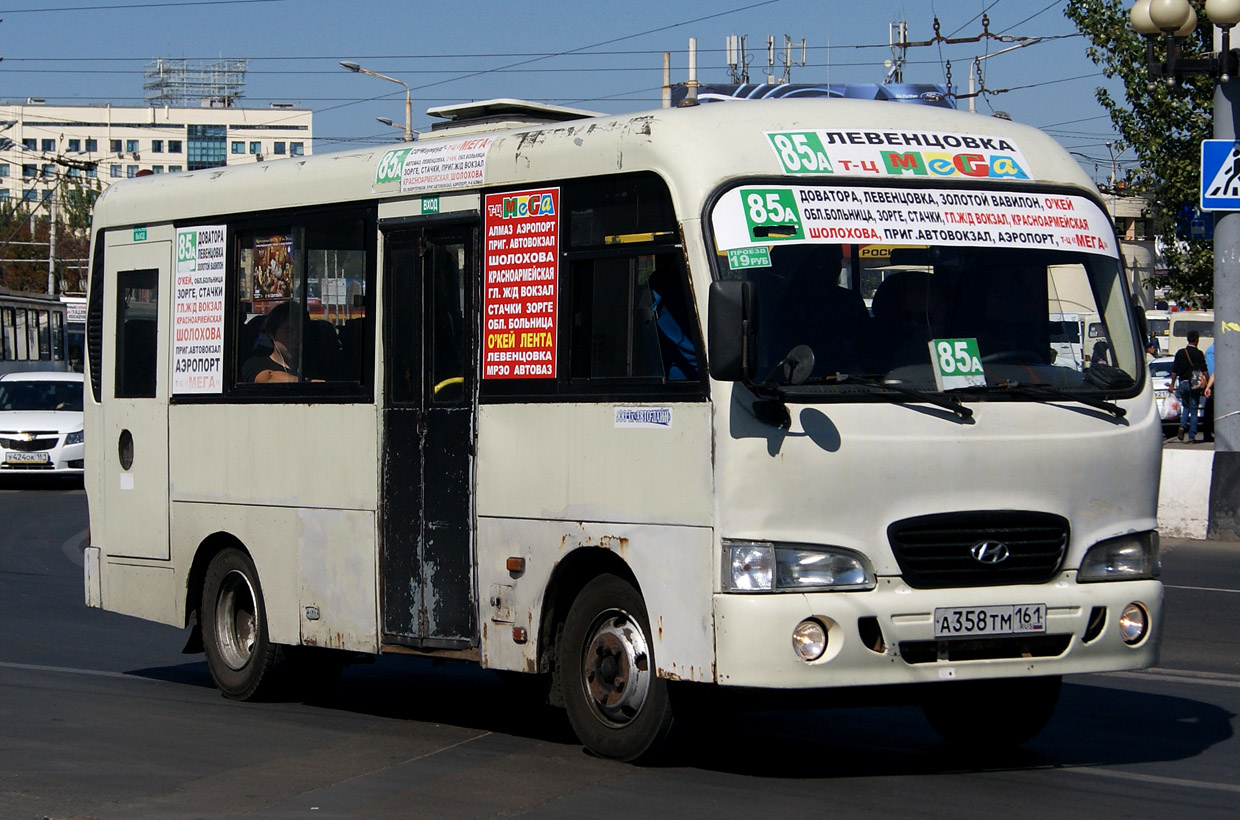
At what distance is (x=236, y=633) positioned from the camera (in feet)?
33.8

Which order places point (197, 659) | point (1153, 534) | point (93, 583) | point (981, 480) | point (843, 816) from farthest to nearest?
point (197, 659), point (93, 583), point (1153, 534), point (981, 480), point (843, 816)

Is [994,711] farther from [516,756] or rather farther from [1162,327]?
[1162,327]

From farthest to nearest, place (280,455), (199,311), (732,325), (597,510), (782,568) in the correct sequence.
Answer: (199,311), (280,455), (597,510), (782,568), (732,325)

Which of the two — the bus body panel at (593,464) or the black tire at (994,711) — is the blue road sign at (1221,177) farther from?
the bus body panel at (593,464)

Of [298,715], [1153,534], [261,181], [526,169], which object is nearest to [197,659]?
[298,715]

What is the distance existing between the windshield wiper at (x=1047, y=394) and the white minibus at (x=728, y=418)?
0.01m

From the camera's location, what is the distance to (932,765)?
25.7 ft

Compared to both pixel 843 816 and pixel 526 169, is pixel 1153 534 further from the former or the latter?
pixel 526 169

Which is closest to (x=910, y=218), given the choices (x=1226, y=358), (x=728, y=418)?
(x=728, y=418)

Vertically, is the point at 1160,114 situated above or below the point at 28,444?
above

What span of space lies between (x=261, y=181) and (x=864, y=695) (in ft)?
15.0

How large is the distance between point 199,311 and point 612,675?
4.00 metres

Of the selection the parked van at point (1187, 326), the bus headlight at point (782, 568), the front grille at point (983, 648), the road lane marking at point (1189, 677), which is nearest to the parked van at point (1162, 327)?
the parked van at point (1187, 326)

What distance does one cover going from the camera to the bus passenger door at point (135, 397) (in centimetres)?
1066
